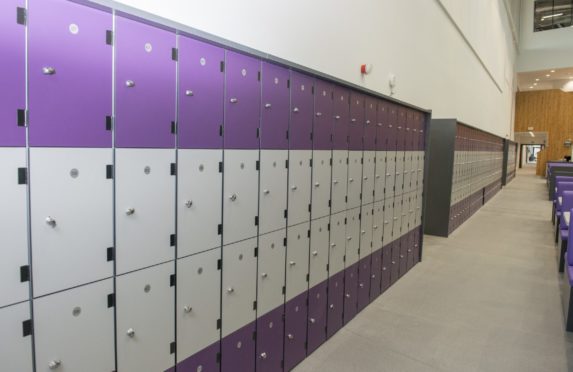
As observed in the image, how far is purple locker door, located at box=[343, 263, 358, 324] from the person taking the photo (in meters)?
3.87

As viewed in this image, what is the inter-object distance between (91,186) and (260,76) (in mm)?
1337

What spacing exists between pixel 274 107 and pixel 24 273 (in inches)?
70.0

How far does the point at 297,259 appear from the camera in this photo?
313 cm

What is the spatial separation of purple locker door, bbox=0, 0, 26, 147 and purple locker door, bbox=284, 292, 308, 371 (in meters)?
2.19

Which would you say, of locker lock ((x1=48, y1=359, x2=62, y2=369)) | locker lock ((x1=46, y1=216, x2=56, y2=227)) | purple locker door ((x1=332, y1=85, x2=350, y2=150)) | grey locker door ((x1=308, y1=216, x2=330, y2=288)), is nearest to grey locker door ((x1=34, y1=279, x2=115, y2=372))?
locker lock ((x1=48, y1=359, x2=62, y2=369))

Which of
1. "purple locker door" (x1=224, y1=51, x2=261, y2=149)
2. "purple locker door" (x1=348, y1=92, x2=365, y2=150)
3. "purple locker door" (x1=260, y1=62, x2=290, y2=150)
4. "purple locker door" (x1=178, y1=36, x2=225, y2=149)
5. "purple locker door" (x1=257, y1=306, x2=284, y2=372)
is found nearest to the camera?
"purple locker door" (x1=178, y1=36, x2=225, y2=149)

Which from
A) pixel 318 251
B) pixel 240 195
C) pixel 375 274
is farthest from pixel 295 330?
pixel 375 274

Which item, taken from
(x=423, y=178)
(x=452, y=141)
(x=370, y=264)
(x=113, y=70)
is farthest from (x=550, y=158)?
(x=113, y=70)

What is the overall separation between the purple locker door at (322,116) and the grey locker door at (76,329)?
2.02 m

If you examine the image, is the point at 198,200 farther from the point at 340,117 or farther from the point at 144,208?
the point at 340,117

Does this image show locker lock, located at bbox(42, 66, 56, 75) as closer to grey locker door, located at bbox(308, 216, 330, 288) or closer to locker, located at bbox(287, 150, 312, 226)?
locker, located at bbox(287, 150, 312, 226)

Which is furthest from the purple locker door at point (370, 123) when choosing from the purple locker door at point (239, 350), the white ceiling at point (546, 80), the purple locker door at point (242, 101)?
the white ceiling at point (546, 80)

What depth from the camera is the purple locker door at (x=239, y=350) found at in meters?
2.46

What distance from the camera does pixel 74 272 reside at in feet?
5.39
